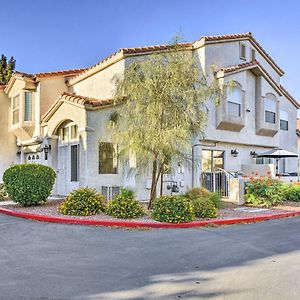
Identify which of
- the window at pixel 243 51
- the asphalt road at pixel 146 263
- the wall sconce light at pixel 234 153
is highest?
the window at pixel 243 51

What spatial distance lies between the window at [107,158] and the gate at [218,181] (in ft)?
15.9

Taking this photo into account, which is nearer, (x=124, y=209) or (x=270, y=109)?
(x=124, y=209)

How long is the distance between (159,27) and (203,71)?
10.6 ft

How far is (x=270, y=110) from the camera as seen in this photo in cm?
2164

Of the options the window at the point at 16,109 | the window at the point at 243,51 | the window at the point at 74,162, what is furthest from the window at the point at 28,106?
the window at the point at 243,51

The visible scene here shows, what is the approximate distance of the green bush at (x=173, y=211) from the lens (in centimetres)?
1074

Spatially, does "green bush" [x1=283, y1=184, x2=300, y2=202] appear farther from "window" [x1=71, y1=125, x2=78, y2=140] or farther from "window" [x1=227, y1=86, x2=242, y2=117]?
"window" [x1=71, y1=125, x2=78, y2=140]

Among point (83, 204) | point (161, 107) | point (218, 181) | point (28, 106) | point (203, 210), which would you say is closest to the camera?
point (83, 204)

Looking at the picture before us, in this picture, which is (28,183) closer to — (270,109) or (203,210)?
(203,210)

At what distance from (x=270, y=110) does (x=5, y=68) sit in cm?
1840

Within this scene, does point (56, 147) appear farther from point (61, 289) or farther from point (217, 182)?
point (61, 289)

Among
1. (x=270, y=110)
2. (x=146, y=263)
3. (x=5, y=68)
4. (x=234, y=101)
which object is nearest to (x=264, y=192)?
→ (x=234, y=101)

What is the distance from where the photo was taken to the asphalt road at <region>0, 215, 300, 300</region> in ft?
17.0

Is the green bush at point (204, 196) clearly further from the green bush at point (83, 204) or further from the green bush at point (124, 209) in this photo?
the green bush at point (83, 204)
